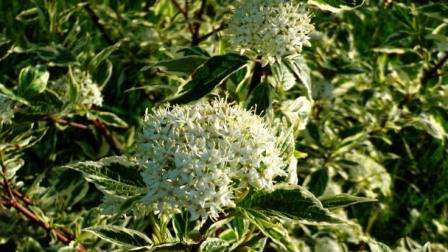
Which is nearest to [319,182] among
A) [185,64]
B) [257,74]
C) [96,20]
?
[257,74]

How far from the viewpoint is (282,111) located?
76.7 inches

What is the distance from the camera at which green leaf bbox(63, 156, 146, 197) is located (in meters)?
1.42

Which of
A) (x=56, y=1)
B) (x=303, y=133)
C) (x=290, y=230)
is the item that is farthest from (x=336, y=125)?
(x=56, y=1)

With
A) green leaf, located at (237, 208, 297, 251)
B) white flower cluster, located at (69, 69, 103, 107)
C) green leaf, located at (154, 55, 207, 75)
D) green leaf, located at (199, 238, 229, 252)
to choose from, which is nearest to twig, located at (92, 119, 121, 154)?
white flower cluster, located at (69, 69, 103, 107)

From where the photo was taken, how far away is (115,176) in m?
1.44

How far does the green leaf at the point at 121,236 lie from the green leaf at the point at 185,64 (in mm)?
591

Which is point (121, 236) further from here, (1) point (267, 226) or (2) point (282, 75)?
(2) point (282, 75)

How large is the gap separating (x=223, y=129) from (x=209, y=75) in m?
0.42

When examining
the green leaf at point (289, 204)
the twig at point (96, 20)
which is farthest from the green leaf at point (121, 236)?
the twig at point (96, 20)

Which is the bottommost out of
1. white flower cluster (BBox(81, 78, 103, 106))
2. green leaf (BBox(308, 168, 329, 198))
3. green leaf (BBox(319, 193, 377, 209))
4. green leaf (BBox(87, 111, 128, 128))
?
green leaf (BBox(308, 168, 329, 198))

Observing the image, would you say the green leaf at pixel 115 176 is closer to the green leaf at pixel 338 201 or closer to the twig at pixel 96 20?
the green leaf at pixel 338 201

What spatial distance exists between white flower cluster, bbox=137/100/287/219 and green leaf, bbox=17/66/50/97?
0.76 meters

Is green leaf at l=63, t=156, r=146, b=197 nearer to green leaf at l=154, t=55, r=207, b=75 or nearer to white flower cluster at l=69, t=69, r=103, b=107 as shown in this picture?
green leaf at l=154, t=55, r=207, b=75

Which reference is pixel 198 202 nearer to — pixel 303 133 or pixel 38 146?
pixel 303 133
